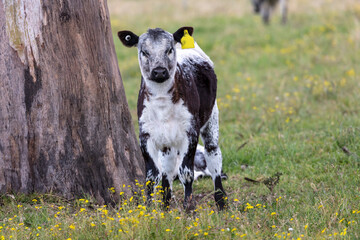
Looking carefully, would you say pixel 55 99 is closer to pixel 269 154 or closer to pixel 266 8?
pixel 269 154

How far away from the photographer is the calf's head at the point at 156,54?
17.2ft

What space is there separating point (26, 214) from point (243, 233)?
2111 millimetres

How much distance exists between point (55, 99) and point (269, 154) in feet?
11.4

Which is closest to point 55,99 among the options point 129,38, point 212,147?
point 129,38

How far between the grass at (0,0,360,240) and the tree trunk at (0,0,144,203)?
0.88 feet

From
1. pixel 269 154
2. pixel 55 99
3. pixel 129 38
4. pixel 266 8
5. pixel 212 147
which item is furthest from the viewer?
pixel 266 8

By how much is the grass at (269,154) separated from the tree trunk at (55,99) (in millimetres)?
268

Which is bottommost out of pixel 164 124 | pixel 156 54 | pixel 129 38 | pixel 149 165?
pixel 149 165

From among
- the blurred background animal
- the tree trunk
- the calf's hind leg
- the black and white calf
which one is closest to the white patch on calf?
the black and white calf

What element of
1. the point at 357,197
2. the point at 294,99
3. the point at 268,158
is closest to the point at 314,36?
the point at 294,99

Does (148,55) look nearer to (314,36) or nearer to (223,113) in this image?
(223,113)

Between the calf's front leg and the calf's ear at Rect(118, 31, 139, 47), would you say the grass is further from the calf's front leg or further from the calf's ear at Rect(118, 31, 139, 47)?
the calf's ear at Rect(118, 31, 139, 47)

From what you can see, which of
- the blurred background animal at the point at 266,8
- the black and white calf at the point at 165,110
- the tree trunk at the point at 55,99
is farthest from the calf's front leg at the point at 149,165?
the blurred background animal at the point at 266,8

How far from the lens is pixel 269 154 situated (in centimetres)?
783
